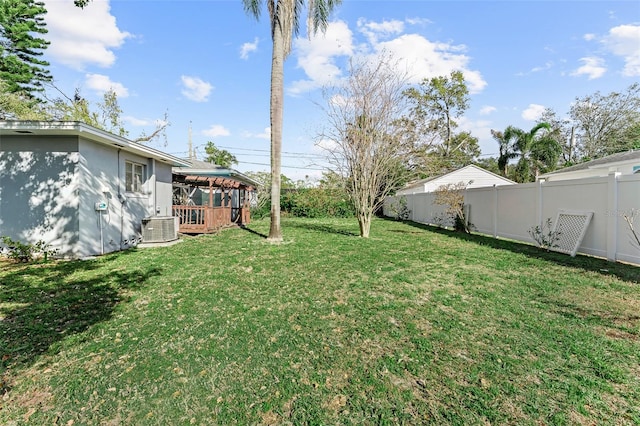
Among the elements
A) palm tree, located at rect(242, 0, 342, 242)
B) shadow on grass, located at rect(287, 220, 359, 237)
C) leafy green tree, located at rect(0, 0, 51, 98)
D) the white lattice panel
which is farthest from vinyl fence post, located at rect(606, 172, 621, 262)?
leafy green tree, located at rect(0, 0, 51, 98)

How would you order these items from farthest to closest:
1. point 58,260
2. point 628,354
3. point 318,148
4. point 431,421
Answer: point 318,148 < point 58,260 < point 628,354 < point 431,421

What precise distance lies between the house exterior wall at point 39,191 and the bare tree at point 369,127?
7521 millimetres

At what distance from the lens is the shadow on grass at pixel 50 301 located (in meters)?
3.03

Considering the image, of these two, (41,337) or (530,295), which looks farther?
(530,295)

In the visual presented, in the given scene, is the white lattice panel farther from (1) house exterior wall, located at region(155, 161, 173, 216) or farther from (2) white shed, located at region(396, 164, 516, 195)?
(2) white shed, located at region(396, 164, 516, 195)

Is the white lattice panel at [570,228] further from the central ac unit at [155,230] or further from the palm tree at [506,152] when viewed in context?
the palm tree at [506,152]

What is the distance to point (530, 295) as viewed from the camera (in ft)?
14.1

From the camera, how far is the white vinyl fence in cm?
603

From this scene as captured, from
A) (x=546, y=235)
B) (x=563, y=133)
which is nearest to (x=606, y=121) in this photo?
(x=563, y=133)

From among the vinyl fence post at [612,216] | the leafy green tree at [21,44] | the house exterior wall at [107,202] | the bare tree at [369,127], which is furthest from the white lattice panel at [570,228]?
the leafy green tree at [21,44]

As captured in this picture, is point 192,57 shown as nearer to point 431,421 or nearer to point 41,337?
point 41,337

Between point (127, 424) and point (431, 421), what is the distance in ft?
6.51

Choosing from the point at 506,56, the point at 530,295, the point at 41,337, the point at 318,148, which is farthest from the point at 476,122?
the point at 41,337

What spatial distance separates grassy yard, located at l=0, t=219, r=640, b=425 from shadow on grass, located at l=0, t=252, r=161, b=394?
27 mm
